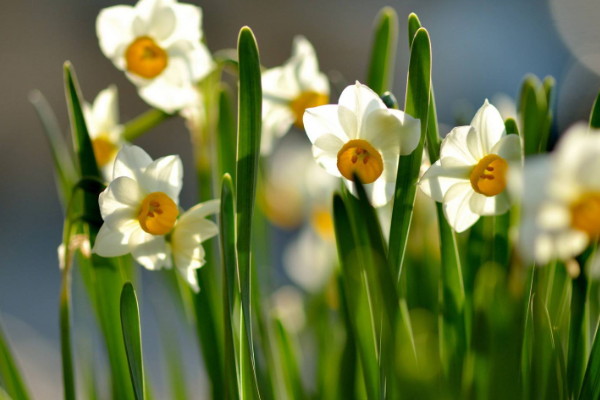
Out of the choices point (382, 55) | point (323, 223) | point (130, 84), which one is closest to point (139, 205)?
point (382, 55)

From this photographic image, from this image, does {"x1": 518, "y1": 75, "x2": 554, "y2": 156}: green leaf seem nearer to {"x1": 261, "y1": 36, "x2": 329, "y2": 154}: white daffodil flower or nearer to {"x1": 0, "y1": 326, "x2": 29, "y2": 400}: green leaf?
{"x1": 261, "y1": 36, "x2": 329, "y2": 154}: white daffodil flower

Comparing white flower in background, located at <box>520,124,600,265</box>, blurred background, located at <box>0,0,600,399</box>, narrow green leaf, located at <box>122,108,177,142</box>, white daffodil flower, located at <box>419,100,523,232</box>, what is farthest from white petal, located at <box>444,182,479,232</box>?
blurred background, located at <box>0,0,600,399</box>

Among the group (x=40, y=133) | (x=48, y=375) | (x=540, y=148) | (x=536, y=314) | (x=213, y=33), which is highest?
(x=213, y=33)

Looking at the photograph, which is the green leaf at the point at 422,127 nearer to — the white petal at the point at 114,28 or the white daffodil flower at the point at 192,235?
the white daffodil flower at the point at 192,235

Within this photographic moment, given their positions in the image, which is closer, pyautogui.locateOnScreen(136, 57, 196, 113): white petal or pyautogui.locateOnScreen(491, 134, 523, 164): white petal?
pyautogui.locateOnScreen(491, 134, 523, 164): white petal

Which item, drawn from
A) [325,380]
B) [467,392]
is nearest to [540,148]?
[467,392]

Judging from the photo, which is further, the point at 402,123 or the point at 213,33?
Answer: the point at 213,33

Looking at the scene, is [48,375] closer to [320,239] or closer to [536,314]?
[320,239]
